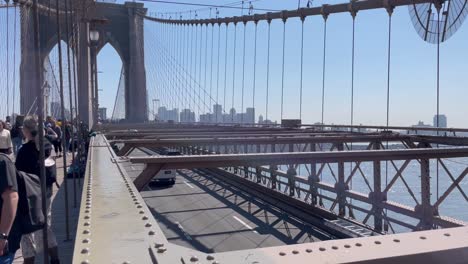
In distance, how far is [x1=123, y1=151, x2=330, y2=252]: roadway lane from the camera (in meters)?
10.3

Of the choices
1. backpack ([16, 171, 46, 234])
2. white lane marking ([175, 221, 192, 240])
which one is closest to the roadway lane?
white lane marking ([175, 221, 192, 240])

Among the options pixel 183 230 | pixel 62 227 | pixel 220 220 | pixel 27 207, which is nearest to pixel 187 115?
pixel 220 220

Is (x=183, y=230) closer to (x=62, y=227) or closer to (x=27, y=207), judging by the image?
(x=62, y=227)

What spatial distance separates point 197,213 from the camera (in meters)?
14.0

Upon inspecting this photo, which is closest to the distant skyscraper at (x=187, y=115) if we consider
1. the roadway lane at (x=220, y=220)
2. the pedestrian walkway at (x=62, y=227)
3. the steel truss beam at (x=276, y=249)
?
the roadway lane at (x=220, y=220)

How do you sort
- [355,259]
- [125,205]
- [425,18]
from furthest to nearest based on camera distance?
[425,18]
[125,205]
[355,259]

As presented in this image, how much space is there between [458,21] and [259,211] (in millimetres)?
7158

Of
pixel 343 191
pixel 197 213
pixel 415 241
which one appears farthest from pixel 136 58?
pixel 415 241

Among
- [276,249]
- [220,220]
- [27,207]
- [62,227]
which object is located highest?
[276,249]

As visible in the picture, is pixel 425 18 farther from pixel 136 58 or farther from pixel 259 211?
pixel 136 58

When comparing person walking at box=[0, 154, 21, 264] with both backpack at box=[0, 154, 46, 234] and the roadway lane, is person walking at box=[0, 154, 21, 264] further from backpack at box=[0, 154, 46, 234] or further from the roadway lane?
the roadway lane

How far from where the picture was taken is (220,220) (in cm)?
1293

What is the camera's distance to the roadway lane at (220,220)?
10328 millimetres

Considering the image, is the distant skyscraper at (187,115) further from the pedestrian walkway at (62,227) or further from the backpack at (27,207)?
the backpack at (27,207)
